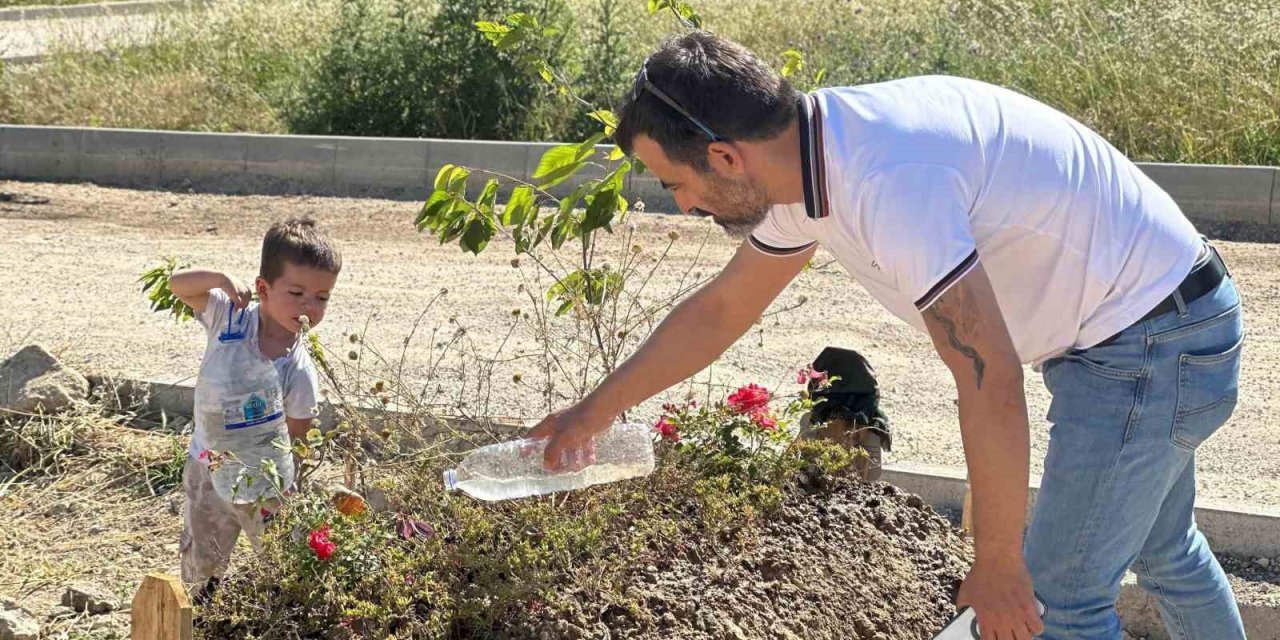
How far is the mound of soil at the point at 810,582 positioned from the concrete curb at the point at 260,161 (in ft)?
18.8

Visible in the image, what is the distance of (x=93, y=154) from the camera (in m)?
10.8

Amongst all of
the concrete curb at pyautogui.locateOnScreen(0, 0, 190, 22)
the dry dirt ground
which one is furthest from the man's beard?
the concrete curb at pyautogui.locateOnScreen(0, 0, 190, 22)

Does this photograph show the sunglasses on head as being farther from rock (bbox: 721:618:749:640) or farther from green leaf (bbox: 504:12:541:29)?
green leaf (bbox: 504:12:541:29)

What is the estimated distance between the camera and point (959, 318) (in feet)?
6.98

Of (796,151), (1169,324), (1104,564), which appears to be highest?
(796,151)

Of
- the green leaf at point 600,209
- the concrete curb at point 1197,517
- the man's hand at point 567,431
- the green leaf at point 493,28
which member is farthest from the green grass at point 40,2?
the man's hand at point 567,431

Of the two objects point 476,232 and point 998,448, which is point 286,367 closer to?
point 476,232

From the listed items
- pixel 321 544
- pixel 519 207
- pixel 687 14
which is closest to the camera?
pixel 321 544

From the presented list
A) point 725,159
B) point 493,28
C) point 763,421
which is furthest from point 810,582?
point 493,28

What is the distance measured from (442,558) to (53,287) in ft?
17.3

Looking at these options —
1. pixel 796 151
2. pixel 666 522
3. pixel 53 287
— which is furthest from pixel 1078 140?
pixel 53 287

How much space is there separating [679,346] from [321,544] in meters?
0.83

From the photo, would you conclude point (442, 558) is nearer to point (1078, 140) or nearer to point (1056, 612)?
point (1056, 612)

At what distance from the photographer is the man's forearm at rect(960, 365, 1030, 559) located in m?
2.16
